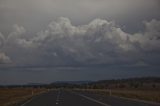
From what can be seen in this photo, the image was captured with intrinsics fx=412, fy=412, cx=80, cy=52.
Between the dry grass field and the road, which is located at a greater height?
the dry grass field

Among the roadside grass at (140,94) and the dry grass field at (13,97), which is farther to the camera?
the roadside grass at (140,94)

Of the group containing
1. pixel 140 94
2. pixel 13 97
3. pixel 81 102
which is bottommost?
pixel 81 102

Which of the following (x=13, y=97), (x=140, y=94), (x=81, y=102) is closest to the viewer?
(x=81, y=102)

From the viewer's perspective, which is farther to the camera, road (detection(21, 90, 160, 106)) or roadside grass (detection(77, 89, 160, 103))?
roadside grass (detection(77, 89, 160, 103))

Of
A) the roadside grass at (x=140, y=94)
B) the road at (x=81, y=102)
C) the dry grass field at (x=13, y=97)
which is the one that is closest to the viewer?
the road at (x=81, y=102)

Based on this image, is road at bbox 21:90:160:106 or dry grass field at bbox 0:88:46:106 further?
dry grass field at bbox 0:88:46:106

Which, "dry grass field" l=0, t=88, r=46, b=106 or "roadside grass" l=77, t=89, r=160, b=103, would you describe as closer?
"dry grass field" l=0, t=88, r=46, b=106

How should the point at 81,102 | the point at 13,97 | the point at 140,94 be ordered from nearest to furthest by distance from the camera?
1. the point at 81,102
2. the point at 140,94
3. the point at 13,97

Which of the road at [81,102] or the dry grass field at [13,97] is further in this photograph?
the dry grass field at [13,97]

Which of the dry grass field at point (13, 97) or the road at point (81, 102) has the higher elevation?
the dry grass field at point (13, 97)

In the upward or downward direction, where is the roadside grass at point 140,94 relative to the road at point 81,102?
upward

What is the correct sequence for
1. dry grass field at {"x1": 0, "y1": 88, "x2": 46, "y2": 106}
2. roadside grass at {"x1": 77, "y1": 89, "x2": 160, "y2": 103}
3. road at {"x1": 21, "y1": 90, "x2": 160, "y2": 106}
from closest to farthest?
road at {"x1": 21, "y1": 90, "x2": 160, "y2": 106} → dry grass field at {"x1": 0, "y1": 88, "x2": 46, "y2": 106} → roadside grass at {"x1": 77, "y1": 89, "x2": 160, "y2": 103}

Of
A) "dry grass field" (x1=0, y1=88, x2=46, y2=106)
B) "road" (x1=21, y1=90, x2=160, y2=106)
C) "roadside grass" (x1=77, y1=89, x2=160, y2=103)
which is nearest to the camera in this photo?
"road" (x1=21, y1=90, x2=160, y2=106)

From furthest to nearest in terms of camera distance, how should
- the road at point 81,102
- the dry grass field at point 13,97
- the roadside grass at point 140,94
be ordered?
the roadside grass at point 140,94, the dry grass field at point 13,97, the road at point 81,102
